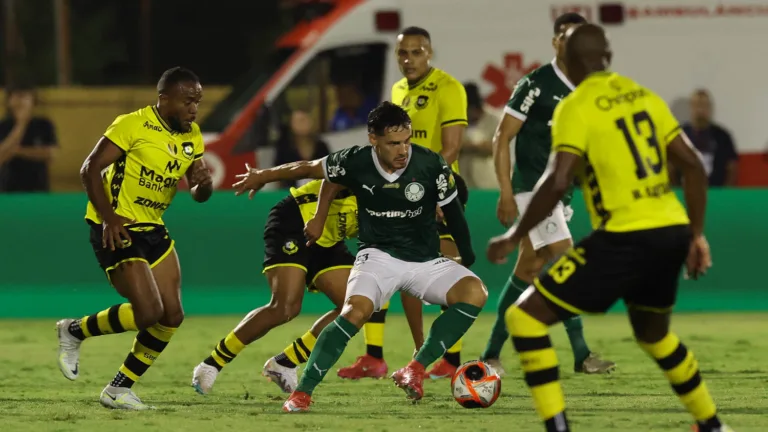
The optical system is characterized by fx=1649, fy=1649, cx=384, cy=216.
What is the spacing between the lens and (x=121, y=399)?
9.30 m

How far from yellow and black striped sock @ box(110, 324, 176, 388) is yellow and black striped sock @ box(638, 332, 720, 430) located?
128 inches

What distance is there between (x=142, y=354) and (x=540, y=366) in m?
3.06

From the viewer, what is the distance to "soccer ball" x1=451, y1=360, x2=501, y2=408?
891 cm

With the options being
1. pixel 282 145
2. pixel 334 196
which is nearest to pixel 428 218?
pixel 334 196

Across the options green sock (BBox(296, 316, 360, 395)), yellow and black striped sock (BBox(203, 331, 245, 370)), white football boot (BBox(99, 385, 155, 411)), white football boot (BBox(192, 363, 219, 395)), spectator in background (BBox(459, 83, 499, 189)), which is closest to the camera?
green sock (BBox(296, 316, 360, 395))

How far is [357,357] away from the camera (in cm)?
1190

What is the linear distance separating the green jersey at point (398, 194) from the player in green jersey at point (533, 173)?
870mm

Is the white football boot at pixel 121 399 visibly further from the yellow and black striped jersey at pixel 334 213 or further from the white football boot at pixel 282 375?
the yellow and black striped jersey at pixel 334 213

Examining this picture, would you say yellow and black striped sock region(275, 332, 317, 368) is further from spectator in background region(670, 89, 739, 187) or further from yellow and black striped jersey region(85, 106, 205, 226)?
spectator in background region(670, 89, 739, 187)

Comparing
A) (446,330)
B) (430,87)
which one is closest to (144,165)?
(446,330)

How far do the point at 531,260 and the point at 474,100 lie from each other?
18.3 feet

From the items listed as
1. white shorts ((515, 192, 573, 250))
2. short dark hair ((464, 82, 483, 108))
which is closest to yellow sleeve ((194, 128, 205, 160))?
white shorts ((515, 192, 573, 250))

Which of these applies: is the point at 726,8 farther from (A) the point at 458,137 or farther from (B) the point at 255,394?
(B) the point at 255,394

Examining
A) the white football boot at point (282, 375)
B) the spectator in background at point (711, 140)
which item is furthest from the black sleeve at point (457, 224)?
the spectator in background at point (711, 140)
